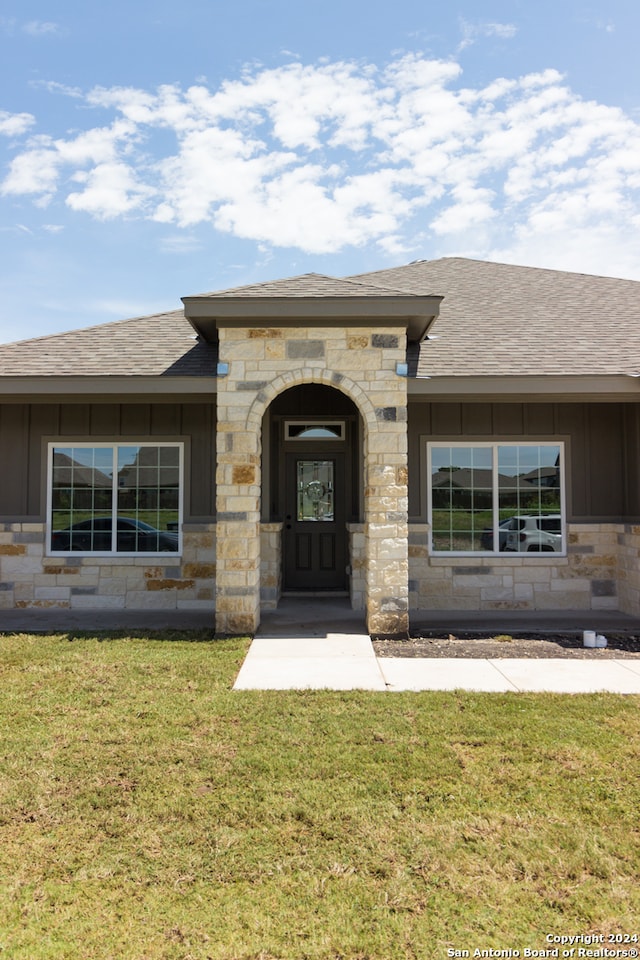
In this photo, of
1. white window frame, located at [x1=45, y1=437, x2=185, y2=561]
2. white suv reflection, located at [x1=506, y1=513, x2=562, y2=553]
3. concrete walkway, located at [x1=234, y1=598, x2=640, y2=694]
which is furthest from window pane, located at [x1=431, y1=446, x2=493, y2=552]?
white window frame, located at [x1=45, y1=437, x2=185, y2=561]

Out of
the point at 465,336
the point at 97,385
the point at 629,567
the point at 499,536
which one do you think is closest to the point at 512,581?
the point at 499,536

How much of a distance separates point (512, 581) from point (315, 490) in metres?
3.38

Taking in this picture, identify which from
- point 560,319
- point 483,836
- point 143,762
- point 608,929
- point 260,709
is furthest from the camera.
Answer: point 560,319

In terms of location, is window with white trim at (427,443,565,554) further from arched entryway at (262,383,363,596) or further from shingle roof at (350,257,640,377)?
arched entryway at (262,383,363,596)

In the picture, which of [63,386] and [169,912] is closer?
[169,912]

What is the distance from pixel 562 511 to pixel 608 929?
675 cm

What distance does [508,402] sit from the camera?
8406 millimetres

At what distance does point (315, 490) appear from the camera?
9.88 metres

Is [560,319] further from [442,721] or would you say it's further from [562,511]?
[442,721]

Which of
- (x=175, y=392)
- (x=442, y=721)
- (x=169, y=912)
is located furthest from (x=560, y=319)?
(x=169, y=912)

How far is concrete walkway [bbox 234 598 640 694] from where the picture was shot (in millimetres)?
5180

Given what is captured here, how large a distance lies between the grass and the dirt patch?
1.34m

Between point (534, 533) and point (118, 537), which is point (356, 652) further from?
point (118, 537)

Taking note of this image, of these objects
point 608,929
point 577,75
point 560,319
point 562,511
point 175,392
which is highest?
point 577,75
